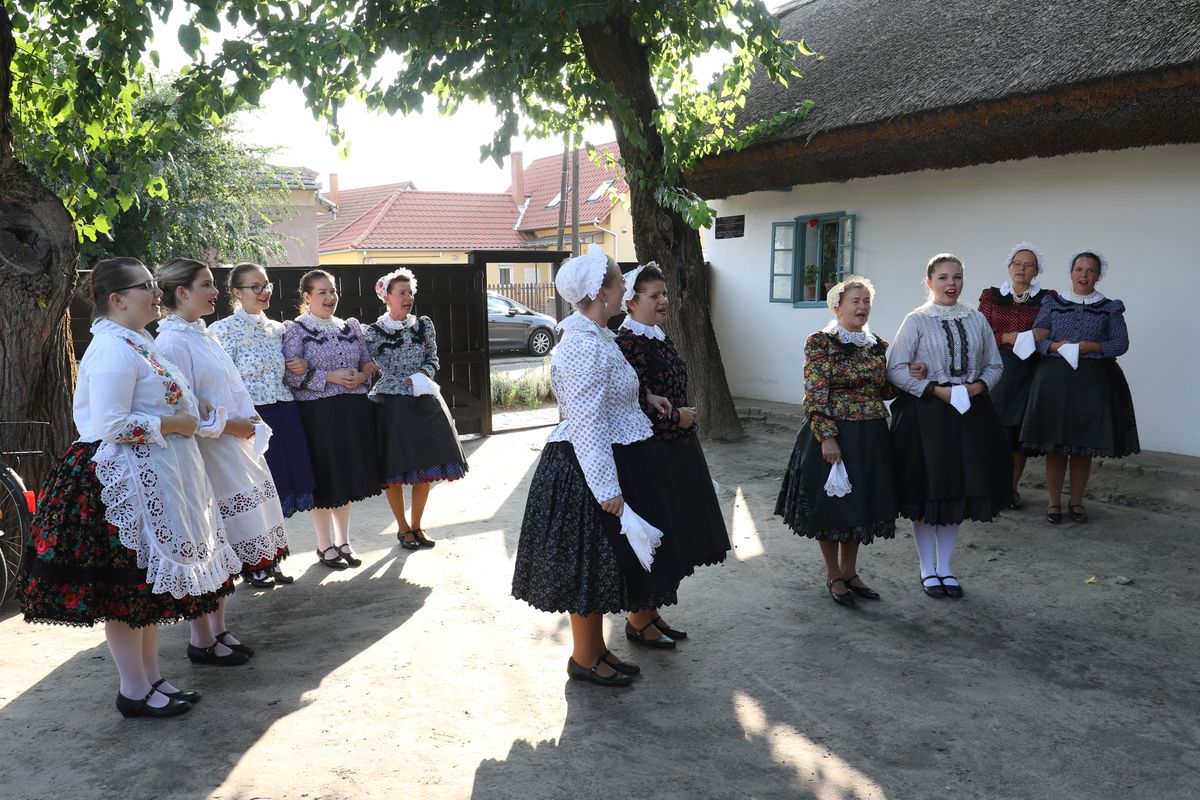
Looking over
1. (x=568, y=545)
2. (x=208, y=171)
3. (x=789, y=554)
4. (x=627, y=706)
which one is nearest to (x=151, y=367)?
(x=568, y=545)

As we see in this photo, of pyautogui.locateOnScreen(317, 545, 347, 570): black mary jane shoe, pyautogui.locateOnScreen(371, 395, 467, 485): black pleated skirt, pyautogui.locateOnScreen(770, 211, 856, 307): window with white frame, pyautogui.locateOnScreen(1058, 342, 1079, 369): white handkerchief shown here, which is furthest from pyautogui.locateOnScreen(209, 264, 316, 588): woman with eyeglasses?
pyautogui.locateOnScreen(770, 211, 856, 307): window with white frame

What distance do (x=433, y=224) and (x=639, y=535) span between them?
31419 mm

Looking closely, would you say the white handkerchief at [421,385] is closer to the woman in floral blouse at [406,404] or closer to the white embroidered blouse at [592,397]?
the woman in floral blouse at [406,404]

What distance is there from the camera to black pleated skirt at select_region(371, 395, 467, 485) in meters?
5.64

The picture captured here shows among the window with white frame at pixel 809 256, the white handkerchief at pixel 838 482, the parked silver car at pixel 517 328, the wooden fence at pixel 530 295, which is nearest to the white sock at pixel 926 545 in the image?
the white handkerchief at pixel 838 482

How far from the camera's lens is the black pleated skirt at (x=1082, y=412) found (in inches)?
239

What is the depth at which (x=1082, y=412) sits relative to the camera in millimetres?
6094

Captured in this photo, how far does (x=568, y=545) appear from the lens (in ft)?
11.9

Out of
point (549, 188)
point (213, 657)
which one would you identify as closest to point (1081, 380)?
point (213, 657)

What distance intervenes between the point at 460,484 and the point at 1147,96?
5.96 metres

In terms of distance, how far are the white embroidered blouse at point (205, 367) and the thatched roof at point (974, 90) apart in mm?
6236

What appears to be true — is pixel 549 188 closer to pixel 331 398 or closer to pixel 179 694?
pixel 331 398

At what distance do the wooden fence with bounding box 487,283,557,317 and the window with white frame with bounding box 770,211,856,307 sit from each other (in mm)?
11345

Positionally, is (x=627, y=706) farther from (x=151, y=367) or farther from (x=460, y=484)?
(x=460, y=484)
